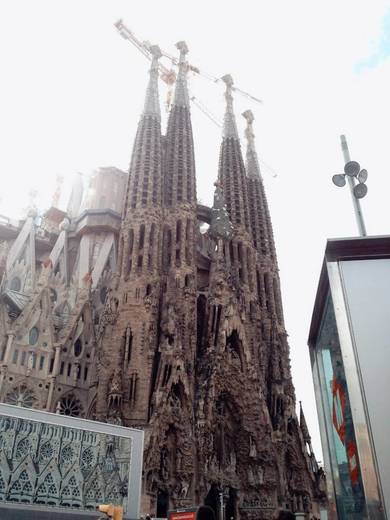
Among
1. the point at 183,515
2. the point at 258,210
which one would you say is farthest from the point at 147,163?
the point at 183,515

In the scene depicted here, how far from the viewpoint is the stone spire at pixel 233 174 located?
35.7 metres

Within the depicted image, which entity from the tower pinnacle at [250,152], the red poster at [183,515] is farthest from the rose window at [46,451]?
the tower pinnacle at [250,152]

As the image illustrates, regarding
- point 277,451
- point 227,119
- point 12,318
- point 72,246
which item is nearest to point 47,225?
point 72,246

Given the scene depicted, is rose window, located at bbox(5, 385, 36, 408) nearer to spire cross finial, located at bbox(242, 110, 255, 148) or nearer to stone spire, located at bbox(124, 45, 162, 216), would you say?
stone spire, located at bbox(124, 45, 162, 216)

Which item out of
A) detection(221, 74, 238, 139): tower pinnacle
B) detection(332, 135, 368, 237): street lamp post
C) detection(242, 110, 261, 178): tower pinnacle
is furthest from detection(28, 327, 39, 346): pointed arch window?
detection(221, 74, 238, 139): tower pinnacle

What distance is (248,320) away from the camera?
30.0 metres

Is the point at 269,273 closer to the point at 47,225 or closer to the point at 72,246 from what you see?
the point at 72,246

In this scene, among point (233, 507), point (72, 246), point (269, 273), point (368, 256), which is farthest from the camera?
point (72, 246)

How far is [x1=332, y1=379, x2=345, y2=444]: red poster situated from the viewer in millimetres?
7156

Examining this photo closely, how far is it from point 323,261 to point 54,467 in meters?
11.5

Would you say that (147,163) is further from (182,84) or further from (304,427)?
(304,427)

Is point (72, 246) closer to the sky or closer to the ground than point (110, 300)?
closer to the sky

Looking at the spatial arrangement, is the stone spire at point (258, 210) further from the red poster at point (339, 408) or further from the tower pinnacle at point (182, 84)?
the red poster at point (339, 408)

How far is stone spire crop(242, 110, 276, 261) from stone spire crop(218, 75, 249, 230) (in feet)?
4.33
